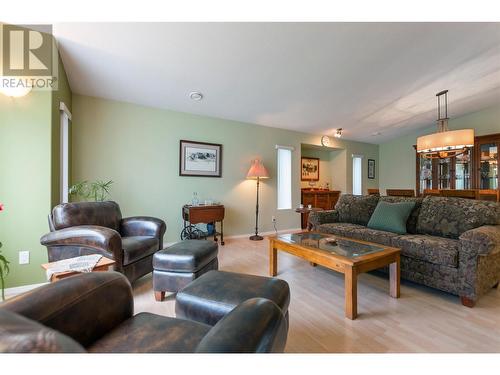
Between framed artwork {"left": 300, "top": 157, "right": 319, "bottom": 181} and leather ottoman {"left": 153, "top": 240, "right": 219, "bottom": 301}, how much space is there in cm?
433

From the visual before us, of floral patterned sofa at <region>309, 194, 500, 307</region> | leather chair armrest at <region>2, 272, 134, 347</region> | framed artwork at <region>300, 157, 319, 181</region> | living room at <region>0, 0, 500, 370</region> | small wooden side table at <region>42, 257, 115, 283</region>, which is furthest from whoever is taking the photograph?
framed artwork at <region>300, 157, 319, 181</region>

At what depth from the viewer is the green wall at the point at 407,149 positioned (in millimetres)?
4676

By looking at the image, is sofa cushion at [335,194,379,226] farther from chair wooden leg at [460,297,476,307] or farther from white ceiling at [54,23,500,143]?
white ceiling at [54,23,500,143]

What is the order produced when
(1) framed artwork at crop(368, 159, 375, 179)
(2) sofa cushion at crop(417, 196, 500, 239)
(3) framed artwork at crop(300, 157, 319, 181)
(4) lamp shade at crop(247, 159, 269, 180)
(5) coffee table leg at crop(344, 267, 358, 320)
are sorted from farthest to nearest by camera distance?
(1) framed artwork at crop(368, 159, 375, 179), (3) framed artwork at crop(300, 157, 319, 181), (4) lamp shade at crop(247, 159, 269, 180), (2) sofa cushion at crop(417, 196, 500, 239), (5) coffee table leg at crop(344, 267, 358, 320)

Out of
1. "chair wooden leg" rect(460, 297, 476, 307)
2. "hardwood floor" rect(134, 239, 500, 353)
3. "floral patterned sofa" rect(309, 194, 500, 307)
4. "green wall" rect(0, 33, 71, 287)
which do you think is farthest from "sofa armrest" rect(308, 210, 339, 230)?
"green wall" rect(0, 33, 71, 287)

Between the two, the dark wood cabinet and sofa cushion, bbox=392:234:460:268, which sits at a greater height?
the dark wood cabinet

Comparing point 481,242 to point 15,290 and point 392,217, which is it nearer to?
point 392,217

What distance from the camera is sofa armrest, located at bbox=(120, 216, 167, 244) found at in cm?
252

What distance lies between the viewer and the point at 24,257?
2.08 meters

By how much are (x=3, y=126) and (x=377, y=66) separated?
3914 millimetres

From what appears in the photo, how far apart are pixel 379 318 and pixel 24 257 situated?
3.06 m

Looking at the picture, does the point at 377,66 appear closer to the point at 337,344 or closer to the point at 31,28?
the point at 337,344
